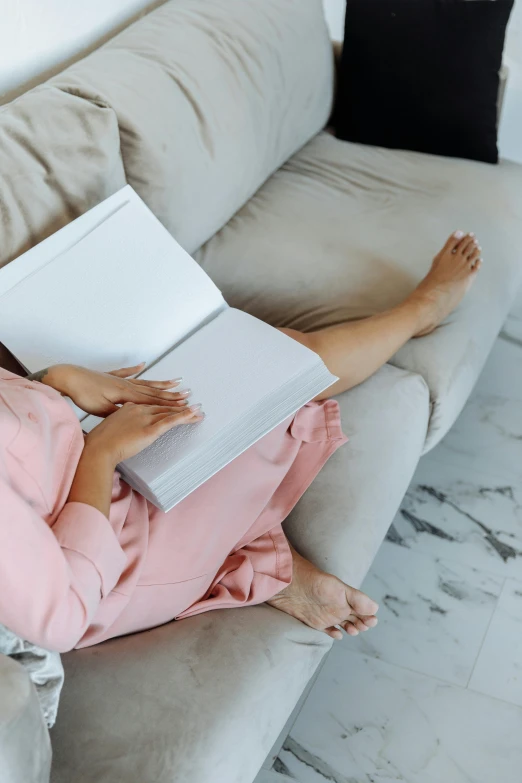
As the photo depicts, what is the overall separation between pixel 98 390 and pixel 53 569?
30 cm

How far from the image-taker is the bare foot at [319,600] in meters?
1.09

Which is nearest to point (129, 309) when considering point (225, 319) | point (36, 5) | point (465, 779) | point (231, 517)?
point (225, 319)

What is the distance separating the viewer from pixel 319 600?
1.09 m

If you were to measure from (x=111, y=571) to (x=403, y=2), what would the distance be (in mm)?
1444

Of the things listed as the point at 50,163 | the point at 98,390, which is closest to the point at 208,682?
the point at 98,390

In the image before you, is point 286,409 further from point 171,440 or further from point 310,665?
point 310,665

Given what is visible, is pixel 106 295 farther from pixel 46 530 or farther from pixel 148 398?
pixel 46 530

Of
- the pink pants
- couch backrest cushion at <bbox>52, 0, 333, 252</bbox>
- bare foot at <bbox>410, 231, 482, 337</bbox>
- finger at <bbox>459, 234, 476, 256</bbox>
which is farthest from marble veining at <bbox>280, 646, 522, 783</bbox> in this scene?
couch backrest cushion at <bbox>52, 0, 333, 252</bbox>

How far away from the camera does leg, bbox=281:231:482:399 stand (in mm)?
1321

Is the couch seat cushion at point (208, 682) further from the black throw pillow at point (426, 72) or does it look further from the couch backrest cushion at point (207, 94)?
the black throw pillow at point (426, 72)

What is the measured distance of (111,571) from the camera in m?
0.94

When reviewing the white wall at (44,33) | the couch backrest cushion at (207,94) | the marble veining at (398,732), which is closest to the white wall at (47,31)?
the white wall at (44,33)

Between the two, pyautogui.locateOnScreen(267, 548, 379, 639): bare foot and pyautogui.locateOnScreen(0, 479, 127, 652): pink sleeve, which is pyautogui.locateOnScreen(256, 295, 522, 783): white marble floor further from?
pyautogui.locateOnScreen(0, 479, 127, 652): pink sleeve

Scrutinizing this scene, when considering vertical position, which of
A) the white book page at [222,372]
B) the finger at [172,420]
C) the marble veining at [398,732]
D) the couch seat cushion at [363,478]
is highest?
the finger at [172,420]
